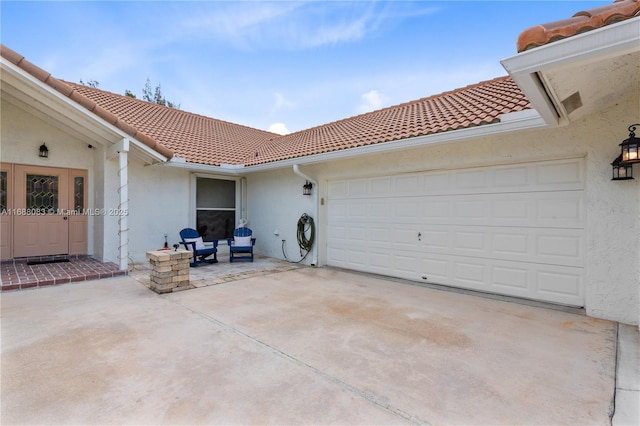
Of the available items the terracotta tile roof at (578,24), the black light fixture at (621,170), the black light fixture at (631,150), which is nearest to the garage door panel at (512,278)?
the black light fixture at (621,170)

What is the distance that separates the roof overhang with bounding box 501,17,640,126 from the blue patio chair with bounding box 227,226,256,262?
7.15 metres

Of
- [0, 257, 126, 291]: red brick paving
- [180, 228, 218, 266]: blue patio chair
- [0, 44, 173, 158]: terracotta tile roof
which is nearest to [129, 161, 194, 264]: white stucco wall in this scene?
[180, 228, 218, 266]: blue patio chair

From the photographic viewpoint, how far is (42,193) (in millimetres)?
7477

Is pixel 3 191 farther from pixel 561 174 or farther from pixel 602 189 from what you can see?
pixel 602 189

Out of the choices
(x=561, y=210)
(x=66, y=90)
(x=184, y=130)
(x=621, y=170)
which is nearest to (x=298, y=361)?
(x=561, y=210)

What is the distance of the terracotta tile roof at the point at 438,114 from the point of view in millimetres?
5156

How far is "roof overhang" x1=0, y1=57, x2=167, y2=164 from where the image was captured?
209 inches

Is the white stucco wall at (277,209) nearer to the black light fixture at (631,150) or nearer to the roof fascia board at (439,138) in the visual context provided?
the roof fascia board at (439,138)

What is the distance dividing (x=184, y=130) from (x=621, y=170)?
1101cm

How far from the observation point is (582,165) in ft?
15.1

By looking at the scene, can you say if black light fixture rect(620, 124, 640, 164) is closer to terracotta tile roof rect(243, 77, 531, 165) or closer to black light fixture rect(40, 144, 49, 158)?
terracotta tile roof rect(243, 77, 531, 165)

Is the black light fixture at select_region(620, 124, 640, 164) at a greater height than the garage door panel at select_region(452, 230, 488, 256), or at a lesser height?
greater

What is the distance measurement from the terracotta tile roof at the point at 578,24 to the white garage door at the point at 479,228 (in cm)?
293

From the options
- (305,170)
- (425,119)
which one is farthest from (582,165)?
(305,170)
